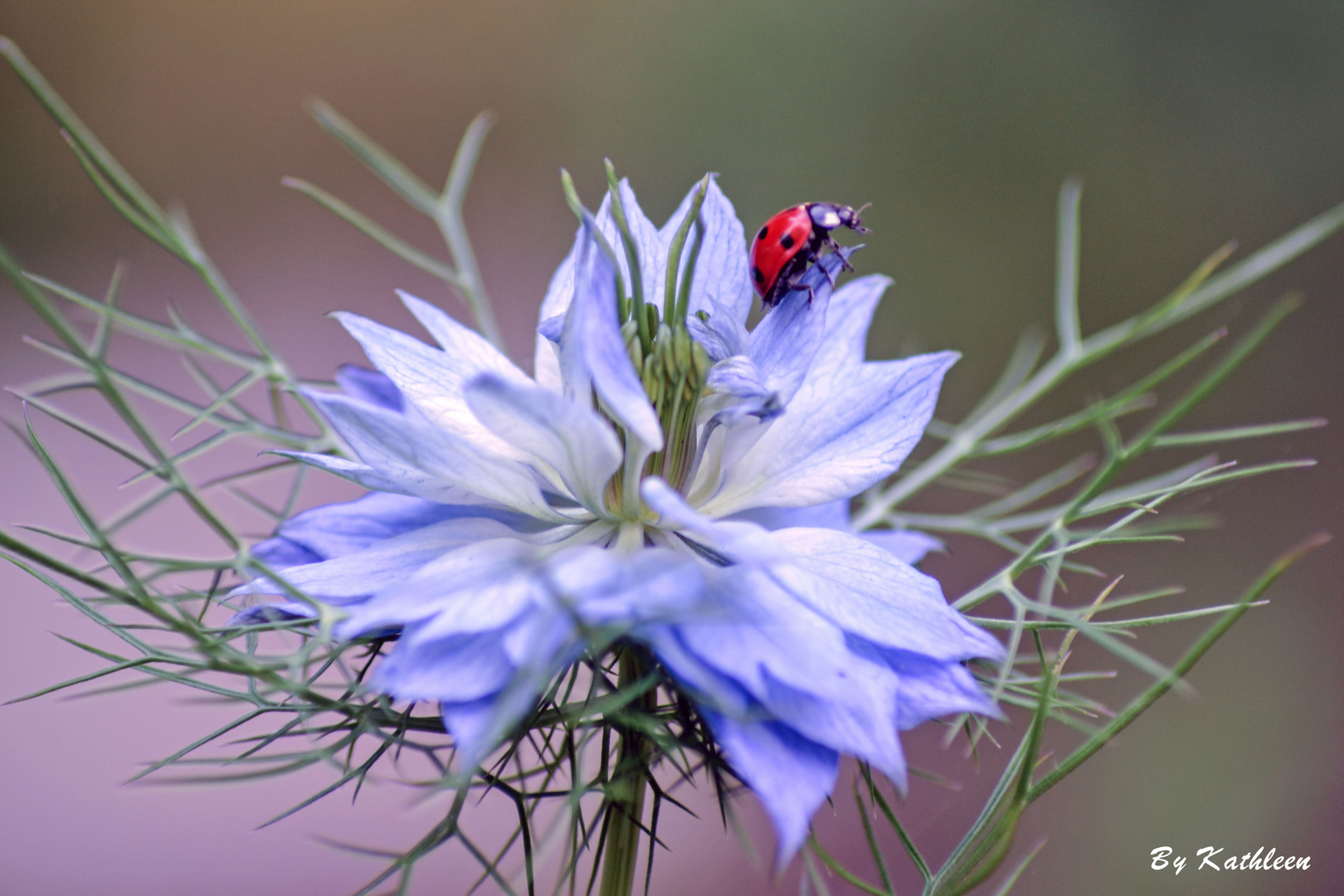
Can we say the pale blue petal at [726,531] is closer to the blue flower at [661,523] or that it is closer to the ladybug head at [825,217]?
the blue flower at [661,523]

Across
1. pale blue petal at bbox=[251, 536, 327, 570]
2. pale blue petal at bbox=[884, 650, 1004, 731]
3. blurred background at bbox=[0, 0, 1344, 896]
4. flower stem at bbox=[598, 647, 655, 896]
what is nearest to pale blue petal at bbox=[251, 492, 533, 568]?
pale blue petal at bbox=[251, 536, 327, 570]

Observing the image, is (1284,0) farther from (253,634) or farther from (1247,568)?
(253,634)

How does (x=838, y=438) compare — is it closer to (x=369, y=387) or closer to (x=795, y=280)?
(x=795, y=280)

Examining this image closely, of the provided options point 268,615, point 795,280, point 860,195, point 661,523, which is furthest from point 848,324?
point 860,195

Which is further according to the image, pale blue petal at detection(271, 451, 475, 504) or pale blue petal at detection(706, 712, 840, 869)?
pale blue petal at detection(271, 451, 475, 504)

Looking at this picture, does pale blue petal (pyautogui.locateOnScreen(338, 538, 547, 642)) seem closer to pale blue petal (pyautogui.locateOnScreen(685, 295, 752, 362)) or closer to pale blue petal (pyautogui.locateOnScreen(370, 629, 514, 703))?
pale blue petal (pyautogui.locateOnScreen(370, 629, 514, 703))

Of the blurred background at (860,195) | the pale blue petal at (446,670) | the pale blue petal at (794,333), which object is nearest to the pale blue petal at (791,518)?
the pale blue petal at (794,333)

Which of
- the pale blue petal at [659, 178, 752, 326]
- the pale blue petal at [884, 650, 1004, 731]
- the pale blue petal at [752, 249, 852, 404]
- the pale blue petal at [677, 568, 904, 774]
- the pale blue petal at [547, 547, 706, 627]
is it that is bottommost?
the pale blue petal at [884, 650, 1004, 731]
